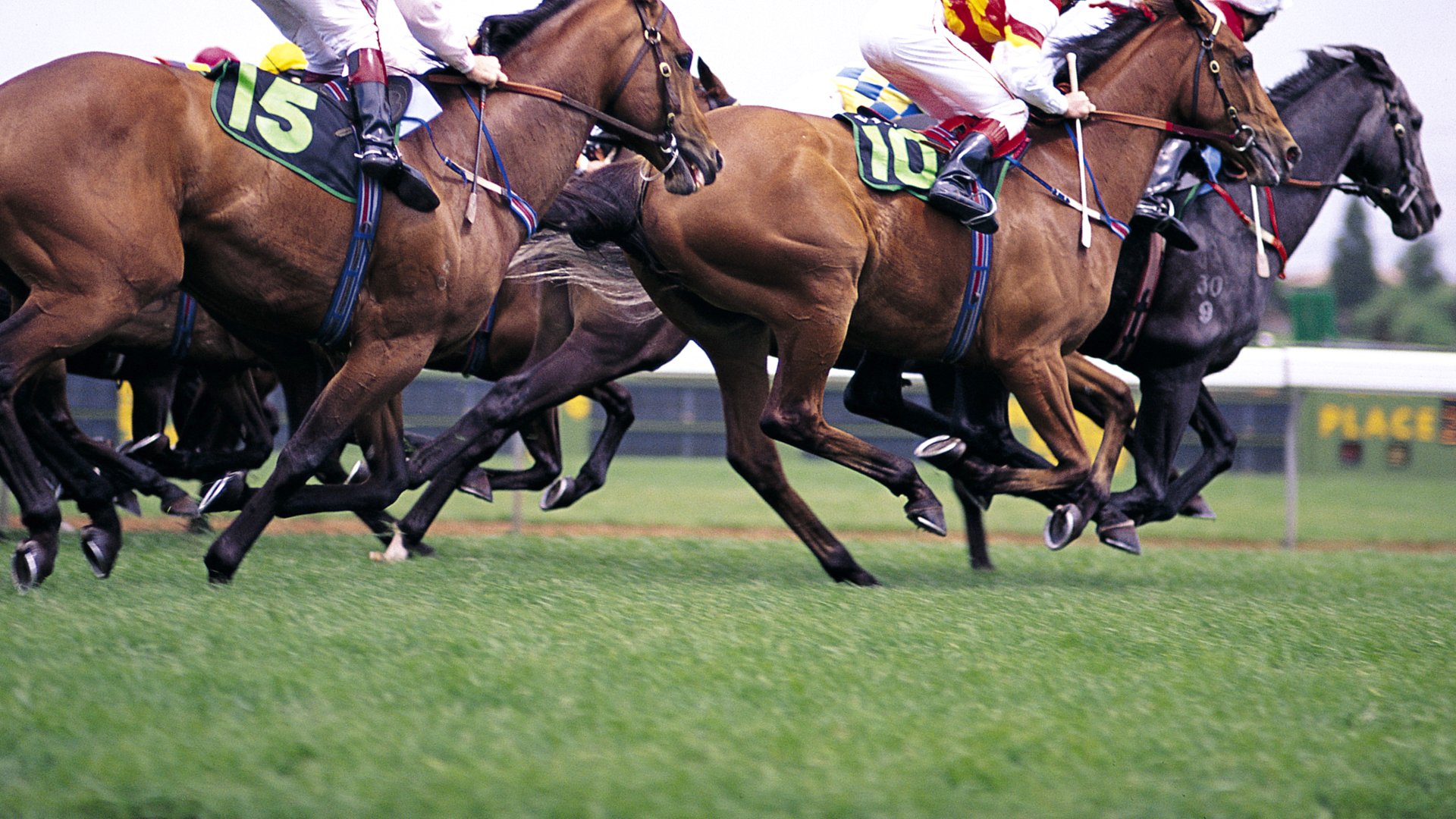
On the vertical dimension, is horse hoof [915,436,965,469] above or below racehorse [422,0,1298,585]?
below

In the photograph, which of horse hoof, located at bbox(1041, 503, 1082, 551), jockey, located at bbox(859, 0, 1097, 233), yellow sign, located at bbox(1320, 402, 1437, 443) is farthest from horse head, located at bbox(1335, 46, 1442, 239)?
yellow sign, located at bbox(1320, 402, 1437, 443)

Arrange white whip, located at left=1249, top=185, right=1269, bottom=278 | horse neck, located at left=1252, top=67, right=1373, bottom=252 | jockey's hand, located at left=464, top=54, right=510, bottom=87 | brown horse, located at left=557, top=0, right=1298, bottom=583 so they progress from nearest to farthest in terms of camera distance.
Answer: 1. jockey's hand, located at left=464, top=54, right=510, bottom=87
2. brown horse, located at left=557, top=0, right=1298, bottom=583
3. white whip, located at left=1249, top=185, right=1269, bottom=278
4. horse neck, located at left=1252, top=67, right=1373, bottom=252

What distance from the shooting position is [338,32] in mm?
4223

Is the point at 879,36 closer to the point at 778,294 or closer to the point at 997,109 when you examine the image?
the point at 997,109

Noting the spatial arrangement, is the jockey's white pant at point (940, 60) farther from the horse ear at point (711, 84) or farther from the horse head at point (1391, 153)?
the horse head at point (1391, 153)

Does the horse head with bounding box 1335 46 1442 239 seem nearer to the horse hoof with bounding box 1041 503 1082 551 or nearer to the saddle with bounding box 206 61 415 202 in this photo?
the horse hoof with bounding box 1041 503 1082 551

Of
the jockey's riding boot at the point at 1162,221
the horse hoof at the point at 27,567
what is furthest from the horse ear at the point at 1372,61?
the horse hoof at the point at 27,567

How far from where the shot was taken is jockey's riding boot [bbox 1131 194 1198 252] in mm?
5578

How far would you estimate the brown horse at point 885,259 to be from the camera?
4.67m

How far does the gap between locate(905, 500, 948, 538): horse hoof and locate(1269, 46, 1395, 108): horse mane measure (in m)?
2.92

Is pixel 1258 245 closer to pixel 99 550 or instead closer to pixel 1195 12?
pixel 1195 12

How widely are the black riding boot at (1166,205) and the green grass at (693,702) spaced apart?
5.18 feet

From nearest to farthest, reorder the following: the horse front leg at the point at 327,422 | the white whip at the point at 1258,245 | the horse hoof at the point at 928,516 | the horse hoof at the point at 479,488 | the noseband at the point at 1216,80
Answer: the horse front leg at the point at 327,422 → the horse hoof at the point at 928,516 → the noseband at the point at 1216,80 → the white whip at the point at 1258,245 → the horse hoof at the point at 479,488

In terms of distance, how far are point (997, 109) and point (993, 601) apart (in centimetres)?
176
